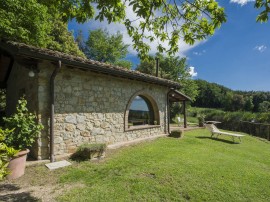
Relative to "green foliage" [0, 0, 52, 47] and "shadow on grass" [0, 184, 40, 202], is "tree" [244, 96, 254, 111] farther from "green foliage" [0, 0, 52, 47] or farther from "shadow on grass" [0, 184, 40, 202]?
"shadow on grass" [0, 184, 40, 202]

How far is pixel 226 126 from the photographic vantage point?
21016 millimetres

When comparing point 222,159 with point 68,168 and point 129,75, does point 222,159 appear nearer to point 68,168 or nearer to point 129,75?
point 129,75

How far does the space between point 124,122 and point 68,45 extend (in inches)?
572

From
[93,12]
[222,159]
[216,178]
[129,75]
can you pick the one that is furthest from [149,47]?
[222,159]

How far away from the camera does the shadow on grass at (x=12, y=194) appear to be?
360cm

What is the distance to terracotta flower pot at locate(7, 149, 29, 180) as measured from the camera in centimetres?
441

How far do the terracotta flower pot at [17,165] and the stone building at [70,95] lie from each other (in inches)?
31.6

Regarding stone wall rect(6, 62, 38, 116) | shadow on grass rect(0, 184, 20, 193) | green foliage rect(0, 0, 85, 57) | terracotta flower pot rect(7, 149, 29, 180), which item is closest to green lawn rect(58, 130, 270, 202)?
shadow on grass rect(0, 184, 20, 193)

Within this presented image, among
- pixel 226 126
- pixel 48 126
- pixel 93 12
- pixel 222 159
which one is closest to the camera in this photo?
pixel 93 12

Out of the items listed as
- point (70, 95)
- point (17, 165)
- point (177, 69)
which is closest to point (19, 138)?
point (17, 165)

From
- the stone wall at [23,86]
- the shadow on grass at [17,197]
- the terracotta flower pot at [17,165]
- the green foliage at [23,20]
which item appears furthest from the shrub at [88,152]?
the green foliage at [23,20]

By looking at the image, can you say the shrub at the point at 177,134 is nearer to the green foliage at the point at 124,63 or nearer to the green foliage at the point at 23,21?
the green foliage at the point at 23,21

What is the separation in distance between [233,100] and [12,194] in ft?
168

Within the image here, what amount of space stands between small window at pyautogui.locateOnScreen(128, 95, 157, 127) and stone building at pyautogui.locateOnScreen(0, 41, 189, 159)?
94cm
